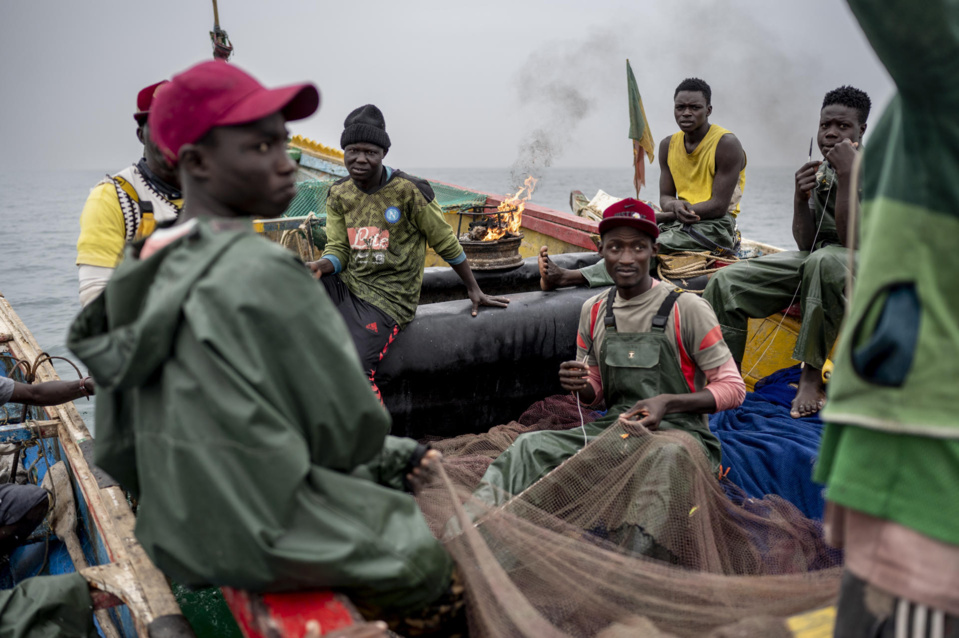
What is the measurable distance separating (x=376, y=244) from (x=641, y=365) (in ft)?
7.51

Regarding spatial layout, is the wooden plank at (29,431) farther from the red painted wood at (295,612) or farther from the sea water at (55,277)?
the red painted wood at (295,612)

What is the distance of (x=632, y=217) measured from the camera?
12.8 ft

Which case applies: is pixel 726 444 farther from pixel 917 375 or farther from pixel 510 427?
pixel 917 375

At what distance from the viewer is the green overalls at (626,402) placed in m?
3.85

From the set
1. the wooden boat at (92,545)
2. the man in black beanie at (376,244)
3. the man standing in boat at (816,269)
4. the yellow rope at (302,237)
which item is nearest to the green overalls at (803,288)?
the man standing in boat at (816,269)

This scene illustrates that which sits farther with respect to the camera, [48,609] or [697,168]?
[697,168]

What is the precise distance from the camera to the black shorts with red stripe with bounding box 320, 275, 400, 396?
5.14 metres

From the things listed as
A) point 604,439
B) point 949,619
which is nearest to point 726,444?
point 604,439

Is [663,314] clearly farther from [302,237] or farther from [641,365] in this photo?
[302,237]

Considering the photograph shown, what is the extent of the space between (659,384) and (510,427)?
1631 mm

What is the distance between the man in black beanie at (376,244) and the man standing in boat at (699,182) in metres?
1.76

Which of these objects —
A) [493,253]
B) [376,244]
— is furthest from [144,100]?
[493,253]

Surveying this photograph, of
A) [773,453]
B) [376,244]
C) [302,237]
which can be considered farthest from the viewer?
[302,237]

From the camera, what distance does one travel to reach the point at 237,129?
1.88m
